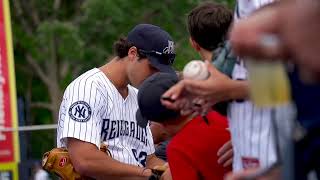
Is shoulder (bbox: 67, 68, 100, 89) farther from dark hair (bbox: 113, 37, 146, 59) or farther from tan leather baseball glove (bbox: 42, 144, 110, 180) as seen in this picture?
tan leather baseball glove (bbox: 42, 144, 110, 180)

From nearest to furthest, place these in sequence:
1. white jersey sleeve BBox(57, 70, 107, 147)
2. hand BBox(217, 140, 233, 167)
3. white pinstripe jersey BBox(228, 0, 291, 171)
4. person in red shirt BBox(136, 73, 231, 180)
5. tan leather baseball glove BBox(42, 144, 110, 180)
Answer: white pinstripe jersey BBox(228, 0, 291, 171) → hand BBox(217, 140, 233, 167) → person in red shirt BBox(136, 73, 231, 180) → white jersey sleeve BBox(57, 70, 107, 147) → tan leather baseball glove BBox(42, 144, 110, 180)

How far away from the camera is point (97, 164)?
616 centimetres

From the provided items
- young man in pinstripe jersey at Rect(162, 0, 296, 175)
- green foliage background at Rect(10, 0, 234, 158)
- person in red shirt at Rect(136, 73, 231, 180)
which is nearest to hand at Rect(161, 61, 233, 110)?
young man in pinstripe jersey at Rect(162, 0, 296, 175)

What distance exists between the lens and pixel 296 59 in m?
2.64

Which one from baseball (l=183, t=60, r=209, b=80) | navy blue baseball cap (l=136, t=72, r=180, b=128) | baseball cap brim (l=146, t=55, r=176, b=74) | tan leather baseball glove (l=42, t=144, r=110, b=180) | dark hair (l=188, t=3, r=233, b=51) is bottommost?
tan leather baseball glove (l=42, t=144, r=110, b=180)

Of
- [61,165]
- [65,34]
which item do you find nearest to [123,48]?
[61,165]

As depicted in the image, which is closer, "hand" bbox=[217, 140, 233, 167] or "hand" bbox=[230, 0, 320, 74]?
"hand" bbox=[230, 0, 320, 74]

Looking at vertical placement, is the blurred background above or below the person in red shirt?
below

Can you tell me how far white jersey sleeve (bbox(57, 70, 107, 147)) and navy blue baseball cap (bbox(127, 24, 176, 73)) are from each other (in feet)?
1.39

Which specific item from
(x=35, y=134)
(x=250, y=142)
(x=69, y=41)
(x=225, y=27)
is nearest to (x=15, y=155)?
(x=225, y=27)

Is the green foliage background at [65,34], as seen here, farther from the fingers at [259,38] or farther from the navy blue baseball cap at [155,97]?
the fingers at [259,38]

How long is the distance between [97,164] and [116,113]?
34cm

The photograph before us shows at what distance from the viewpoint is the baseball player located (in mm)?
6133

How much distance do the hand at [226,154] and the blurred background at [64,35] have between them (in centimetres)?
1462
